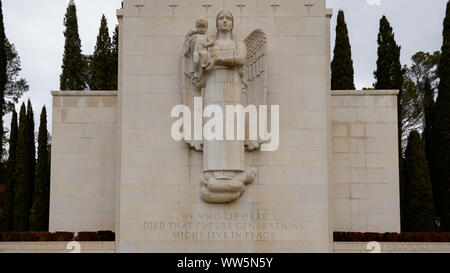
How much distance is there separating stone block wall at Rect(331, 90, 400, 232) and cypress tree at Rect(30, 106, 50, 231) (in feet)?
35.8

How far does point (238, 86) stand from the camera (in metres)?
15.9

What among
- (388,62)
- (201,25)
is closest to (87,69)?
(388,62)

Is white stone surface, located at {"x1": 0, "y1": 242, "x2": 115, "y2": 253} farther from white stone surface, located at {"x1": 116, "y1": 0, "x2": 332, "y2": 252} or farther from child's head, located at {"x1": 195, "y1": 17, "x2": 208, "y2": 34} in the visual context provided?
child's head, located at {"x1": 195, "y1": 17, "x2": 208, "y2": 34}

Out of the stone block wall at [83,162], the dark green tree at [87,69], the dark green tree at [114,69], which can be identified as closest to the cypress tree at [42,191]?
the dark green tree at [114,69]

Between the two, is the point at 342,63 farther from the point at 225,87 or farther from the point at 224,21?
the point at 225,87

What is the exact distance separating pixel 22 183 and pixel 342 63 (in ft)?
45.2

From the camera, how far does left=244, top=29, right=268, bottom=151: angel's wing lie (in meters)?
16.0

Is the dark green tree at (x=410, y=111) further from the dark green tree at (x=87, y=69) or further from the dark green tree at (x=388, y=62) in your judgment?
the dark green tree at (x=87, y=69)

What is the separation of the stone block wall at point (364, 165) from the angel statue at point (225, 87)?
11.1 feet

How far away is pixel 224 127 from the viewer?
618 inches

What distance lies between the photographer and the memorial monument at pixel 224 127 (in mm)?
15812

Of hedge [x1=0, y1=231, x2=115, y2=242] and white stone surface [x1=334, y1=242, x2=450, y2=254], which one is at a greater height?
hedge [x1=0, y1=231, x2=115, y2=242]

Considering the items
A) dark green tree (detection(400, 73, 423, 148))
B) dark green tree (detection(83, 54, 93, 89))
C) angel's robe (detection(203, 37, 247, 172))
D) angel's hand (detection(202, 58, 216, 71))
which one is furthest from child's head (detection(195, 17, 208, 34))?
dark green tree (detection(83, 54, 93, 89))

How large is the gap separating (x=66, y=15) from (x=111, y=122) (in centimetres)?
1783
